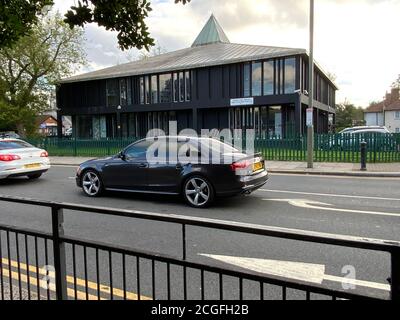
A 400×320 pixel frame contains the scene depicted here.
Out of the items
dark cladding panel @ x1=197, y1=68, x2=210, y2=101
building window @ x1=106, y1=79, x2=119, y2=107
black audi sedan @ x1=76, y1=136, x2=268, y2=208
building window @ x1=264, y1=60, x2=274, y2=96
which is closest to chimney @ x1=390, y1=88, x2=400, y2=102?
building window @ x1=264, y1=60, x2=274, y2=96

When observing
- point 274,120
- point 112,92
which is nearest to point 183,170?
point 274,120

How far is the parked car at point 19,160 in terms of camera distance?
12203 mm

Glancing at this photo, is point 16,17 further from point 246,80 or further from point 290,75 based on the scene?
point 246,80

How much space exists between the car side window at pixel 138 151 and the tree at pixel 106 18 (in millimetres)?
5296

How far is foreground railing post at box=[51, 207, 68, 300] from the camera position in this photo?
10.1 feet

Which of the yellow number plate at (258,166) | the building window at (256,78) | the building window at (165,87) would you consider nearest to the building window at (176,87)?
the building window at (165,87)

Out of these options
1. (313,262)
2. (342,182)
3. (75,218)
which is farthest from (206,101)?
(313,262)

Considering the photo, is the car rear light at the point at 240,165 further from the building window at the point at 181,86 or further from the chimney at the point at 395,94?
the chimney at the point at 395,94

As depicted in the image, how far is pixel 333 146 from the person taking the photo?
1756 centimetres

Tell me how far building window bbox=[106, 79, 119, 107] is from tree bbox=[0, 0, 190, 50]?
30.0 metres

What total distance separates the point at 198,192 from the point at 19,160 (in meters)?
7.13
